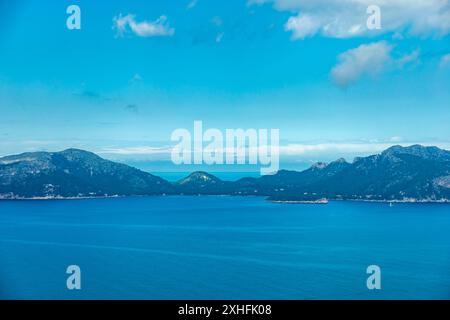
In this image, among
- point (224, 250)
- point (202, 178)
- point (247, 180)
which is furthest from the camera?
point (247, 180)

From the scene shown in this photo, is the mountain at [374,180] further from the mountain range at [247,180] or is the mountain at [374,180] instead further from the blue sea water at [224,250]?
the blue sea water at [224,250]

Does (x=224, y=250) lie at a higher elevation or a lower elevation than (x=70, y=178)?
lower

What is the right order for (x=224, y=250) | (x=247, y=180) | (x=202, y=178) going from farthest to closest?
(x=247, y=180)
(x=202, y=178)
(x=224, y=250)

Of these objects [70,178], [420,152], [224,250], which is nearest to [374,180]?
[420,152]

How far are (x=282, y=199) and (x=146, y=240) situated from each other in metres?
19.7

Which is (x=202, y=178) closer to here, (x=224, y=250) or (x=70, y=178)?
(x=70, y=178)

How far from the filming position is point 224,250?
21.9 meters

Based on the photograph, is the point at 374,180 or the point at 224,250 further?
the point at 374,180

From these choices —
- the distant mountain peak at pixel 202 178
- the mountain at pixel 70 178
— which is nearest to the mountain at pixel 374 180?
the distant mountain peak at pixel 202 178

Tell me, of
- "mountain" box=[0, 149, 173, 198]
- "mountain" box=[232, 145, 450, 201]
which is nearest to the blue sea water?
"mountain" box=[232, 145, 450, 201]

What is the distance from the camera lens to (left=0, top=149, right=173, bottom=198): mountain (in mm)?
45062

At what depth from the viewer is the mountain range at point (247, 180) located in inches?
1758

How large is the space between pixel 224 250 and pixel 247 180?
25.5 m
